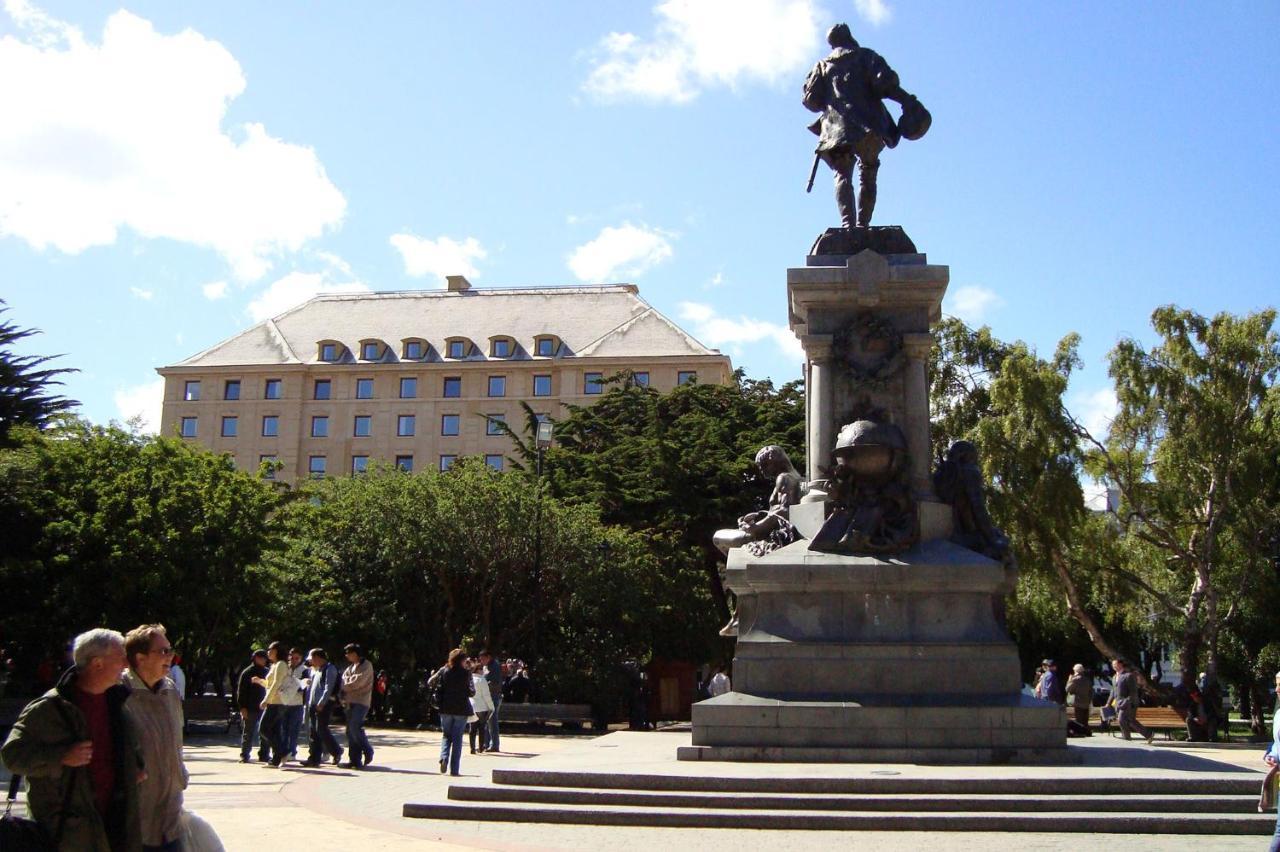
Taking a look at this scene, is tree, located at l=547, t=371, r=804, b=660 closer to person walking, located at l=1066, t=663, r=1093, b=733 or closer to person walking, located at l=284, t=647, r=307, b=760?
person walking, located at l=1066, t=663, r=1093, b=733

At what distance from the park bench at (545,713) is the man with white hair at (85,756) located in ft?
74.3

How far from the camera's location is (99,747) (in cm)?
506

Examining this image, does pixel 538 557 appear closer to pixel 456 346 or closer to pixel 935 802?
pixel 935 802

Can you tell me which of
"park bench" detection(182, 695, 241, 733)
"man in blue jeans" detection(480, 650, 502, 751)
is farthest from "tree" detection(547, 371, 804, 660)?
"man in blue jeans" detection(480, 650, 502, 751)

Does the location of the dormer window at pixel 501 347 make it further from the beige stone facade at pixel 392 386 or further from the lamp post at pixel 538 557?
the lamp post at pixel 538 557

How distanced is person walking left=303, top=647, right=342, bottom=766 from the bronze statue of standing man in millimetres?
8914

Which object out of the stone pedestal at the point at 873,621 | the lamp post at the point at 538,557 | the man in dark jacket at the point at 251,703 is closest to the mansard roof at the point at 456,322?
the lamp post at the point at 538,557

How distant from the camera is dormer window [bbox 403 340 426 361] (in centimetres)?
7669

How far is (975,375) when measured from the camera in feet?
118

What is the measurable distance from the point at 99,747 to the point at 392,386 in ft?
239

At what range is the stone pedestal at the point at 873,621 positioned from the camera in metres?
11.6

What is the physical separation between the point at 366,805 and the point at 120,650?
6956 mm

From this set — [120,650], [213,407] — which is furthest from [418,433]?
[120,650]

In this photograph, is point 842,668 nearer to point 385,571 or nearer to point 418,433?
point 385,571
